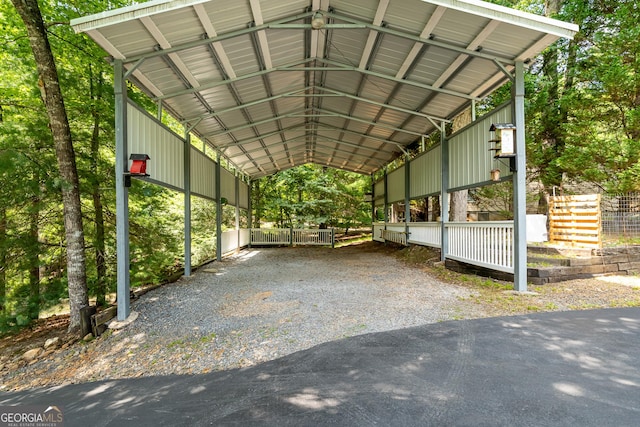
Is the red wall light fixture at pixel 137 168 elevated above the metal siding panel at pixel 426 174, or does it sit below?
below

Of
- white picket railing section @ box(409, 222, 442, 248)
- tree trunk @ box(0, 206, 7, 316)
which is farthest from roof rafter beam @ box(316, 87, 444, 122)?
tree trunk @ box(0, 206, 7, 316)

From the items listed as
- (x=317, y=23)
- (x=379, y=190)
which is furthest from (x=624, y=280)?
(x=379, y=190)

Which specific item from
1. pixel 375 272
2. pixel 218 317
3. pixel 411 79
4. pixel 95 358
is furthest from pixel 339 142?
pixel 95 358

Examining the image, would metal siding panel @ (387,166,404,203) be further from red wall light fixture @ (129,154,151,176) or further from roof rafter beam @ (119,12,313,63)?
red wall light fixture @ (129,154,151,176)

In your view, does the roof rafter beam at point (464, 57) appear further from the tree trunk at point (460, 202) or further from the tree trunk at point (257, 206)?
the tree trunk at point (257, 206)

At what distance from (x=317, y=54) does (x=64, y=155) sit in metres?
4.72

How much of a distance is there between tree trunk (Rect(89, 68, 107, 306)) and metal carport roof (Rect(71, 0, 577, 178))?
127 cm

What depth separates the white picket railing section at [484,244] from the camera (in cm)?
504

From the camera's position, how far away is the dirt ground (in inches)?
134

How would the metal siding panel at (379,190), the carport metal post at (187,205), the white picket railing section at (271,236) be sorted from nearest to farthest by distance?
1. the carport metal post at (187,205)
2. the metal siding panel at (379,190)
3. the white picket railing section at (271,236)

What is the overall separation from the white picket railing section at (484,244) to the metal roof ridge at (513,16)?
9.29ft

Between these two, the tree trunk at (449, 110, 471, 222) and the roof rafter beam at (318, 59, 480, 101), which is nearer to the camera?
the roof rafter beam at (318, 59, 480, 101)

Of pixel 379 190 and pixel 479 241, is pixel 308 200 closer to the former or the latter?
pixel 379 190

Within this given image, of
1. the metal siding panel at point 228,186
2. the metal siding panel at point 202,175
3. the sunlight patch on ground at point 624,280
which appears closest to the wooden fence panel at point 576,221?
the sunlight patch on ground at point 624,280
